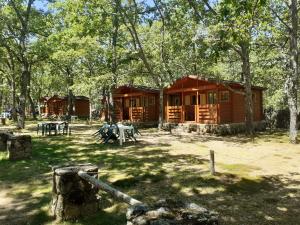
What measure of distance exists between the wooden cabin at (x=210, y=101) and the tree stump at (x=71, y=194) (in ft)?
54.2

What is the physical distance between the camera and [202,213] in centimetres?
366

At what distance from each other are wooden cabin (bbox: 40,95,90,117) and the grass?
37.9 meters

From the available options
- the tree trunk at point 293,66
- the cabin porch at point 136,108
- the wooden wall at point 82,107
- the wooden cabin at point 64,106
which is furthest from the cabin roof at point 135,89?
the wooden wall at point 82,107

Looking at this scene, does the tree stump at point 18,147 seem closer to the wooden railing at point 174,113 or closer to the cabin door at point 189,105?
the wooden railing at point 174,113

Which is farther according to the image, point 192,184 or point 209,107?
point 209,107

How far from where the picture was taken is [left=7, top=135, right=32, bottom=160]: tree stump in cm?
1309

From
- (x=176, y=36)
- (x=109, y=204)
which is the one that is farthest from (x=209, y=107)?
(x=109, y=204)

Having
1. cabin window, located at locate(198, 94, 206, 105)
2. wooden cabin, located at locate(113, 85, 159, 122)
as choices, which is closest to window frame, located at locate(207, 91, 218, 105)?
cabin window, located at locate(198, 94, 206, 105)

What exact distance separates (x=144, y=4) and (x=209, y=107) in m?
9.11

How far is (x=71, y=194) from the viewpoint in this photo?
22.1 ft

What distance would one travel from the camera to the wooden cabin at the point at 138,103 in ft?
105

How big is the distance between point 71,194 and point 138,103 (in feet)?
88.5

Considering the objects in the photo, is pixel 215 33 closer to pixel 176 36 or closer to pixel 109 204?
pixel 176 36

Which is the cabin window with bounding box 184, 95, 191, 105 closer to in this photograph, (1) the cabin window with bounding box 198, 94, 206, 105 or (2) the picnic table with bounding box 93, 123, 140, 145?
(1) the cabin window with bounding box 198, 94, 206, 105
